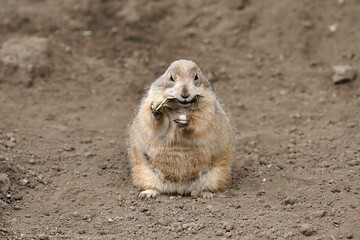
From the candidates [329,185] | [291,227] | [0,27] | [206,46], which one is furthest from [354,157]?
[0,27]

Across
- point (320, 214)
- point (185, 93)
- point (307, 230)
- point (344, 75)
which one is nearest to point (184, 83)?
point (185, 93)

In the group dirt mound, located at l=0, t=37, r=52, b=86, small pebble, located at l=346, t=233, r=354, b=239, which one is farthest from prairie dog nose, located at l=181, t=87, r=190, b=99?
dirt mound, located at l=0, t=37, r=52, b=86

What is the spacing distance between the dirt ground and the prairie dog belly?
0.25 m

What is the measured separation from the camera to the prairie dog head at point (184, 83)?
798 cm

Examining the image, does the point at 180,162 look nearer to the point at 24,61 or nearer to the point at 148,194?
the point at 148,194

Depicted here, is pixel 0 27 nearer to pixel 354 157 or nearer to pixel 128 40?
pixel 128 40

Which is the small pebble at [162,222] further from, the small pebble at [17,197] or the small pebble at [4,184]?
the small pebble at [4,184]

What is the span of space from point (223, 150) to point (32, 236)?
2.20m

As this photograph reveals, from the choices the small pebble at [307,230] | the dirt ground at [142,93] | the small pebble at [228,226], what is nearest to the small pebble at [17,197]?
the dirt ground at [142,93]

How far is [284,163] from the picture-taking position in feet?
29.3

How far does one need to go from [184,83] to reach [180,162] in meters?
0.78

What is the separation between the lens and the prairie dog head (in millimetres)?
7977

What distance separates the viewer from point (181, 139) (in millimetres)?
8180

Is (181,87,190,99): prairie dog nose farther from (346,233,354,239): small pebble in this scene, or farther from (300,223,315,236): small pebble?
(346,233,354,239): small pebble
